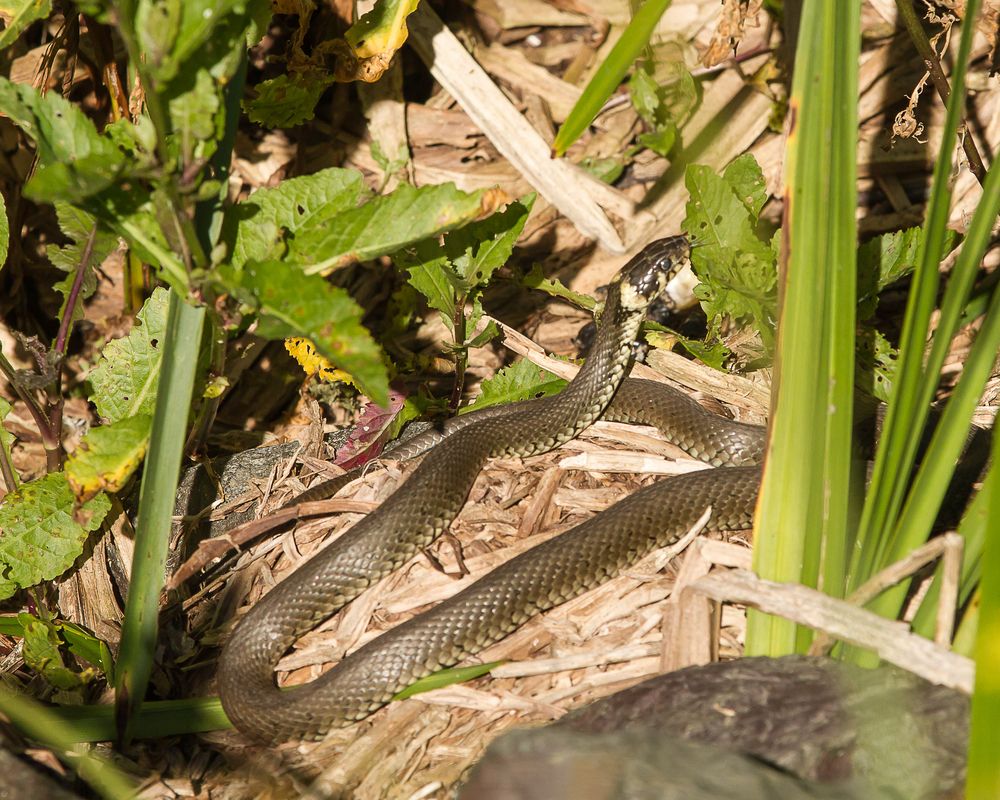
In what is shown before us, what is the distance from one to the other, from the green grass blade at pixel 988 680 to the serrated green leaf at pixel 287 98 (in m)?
4.20

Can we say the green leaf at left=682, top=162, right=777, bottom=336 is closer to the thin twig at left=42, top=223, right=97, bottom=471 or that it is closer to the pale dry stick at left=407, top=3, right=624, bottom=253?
the pale dry stick at left=407, top=3, right=624, bottom=253

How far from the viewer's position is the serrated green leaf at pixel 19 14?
381cm

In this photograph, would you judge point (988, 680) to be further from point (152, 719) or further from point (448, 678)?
point (152, 719)

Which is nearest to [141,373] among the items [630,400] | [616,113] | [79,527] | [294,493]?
[79,527]

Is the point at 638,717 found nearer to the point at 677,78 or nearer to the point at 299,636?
the point at 299,636

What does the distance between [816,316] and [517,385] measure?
3000 mm

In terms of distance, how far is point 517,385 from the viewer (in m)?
5.69

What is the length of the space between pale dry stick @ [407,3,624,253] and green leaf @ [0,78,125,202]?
338 cm

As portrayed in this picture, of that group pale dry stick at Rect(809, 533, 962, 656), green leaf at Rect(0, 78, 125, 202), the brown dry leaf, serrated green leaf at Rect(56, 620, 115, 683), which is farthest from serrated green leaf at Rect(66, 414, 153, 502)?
the brown dry leaf

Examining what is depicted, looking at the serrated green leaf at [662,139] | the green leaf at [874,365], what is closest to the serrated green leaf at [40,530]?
the green leaf at [874,365]

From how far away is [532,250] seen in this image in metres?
6.57

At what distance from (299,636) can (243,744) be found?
595 mm

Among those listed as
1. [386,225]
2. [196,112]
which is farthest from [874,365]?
[196,112]

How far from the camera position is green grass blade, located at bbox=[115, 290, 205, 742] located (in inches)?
131
